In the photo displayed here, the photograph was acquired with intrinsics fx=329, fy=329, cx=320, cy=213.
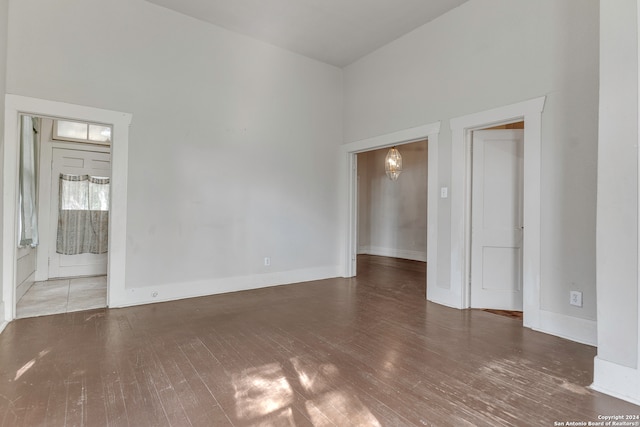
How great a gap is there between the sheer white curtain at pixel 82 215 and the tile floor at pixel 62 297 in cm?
56

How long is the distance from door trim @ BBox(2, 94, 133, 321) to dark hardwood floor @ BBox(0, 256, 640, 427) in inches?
13.7

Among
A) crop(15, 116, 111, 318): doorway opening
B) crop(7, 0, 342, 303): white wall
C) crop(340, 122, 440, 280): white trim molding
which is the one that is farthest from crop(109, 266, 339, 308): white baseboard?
crop(15, 116, 111, 318): doorway opening

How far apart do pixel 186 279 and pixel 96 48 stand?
2.82 m

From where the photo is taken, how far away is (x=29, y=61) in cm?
329

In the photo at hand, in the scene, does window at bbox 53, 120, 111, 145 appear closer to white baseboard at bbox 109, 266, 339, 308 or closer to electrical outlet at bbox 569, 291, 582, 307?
white baseboard at bbox 109, 266, 339, 308

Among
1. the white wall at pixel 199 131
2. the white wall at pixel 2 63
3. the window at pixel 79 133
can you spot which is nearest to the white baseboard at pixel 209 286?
the white wall at pixel 199 131

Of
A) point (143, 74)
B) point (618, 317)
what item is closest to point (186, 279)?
point (143, 74)

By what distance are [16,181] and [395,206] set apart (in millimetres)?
7198

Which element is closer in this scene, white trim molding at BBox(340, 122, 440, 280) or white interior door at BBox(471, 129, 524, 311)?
white interior door at BBox(471, 129, 524, 311)

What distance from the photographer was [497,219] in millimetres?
3871

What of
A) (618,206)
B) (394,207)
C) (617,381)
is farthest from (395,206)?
(617,381)

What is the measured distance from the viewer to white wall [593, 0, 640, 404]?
6.49 feet

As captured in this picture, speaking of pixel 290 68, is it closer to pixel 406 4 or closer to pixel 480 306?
pixel 406 4

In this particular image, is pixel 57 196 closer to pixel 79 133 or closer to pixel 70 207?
pixel 70 207
